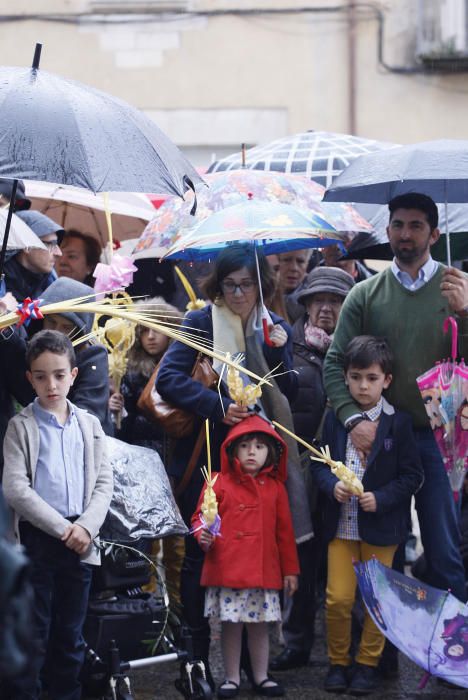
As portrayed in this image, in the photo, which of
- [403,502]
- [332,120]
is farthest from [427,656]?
[332,120]

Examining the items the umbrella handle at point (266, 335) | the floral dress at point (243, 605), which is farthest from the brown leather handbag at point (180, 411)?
the floral dress at point (243, 605)

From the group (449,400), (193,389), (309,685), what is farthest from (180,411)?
(309,685)

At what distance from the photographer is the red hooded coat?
524 centimetres

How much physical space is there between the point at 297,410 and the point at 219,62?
7704 millimetres

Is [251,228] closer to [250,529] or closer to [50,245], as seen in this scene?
[50,245]

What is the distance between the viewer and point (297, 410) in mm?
5922

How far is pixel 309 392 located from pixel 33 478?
174 cm

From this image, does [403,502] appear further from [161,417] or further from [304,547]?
[161,417]

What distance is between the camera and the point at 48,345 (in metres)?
4.61

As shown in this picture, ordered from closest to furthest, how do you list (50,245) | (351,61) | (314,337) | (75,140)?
(75,140) < (50,245) < (314,337) < (351,61)

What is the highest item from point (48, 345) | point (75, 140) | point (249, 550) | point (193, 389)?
point (75, 140)

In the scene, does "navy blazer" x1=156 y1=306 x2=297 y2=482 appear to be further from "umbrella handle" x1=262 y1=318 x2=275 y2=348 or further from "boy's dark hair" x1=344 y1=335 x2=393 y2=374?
"boy's dark hair" x1=344 y1=335 x2=393 y2=374

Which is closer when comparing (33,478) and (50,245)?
(33,478)

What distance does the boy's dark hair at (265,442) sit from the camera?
5374mm
